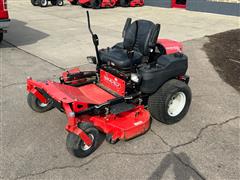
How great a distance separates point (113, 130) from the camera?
3.59 m

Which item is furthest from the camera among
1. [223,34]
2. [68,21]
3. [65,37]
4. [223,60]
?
[68,21]

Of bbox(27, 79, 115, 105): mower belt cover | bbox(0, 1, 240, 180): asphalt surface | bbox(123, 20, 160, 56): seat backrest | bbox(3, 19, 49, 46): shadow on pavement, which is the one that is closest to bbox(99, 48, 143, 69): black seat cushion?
bbox(123, 20, 160, 56): seat backrest

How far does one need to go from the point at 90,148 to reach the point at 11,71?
143 inches

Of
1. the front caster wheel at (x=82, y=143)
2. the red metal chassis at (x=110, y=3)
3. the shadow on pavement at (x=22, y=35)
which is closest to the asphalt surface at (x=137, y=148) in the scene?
the front caster wheel at (x=82, y=143)

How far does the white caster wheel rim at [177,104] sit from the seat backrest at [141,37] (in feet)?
2.71

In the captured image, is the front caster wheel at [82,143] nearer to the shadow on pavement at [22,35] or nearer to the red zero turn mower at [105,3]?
the shadow on pavement at [22,35]

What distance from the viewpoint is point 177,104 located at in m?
4.33

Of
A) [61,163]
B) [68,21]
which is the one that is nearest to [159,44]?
[61,163]

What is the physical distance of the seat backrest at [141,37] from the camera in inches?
156

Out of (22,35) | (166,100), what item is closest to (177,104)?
(166,100)

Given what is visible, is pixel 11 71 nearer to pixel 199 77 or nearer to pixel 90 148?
pixel 90 148

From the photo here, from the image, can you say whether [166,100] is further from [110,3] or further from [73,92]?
[110,3]

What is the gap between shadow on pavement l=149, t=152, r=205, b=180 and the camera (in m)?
3.22

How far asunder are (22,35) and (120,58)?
6.76 metres
